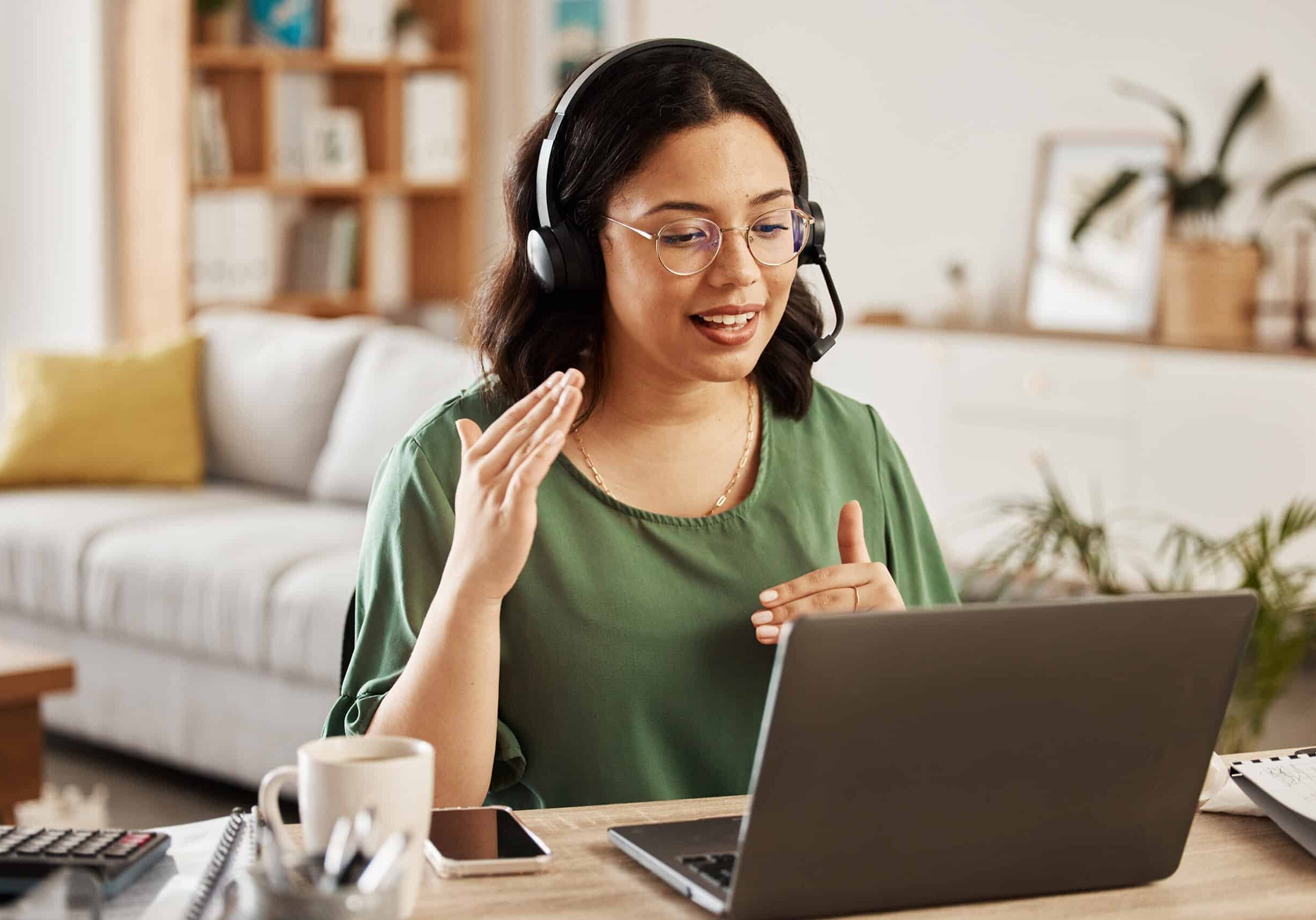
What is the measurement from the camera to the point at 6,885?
3.19ft

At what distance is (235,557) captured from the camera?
11.0 ft

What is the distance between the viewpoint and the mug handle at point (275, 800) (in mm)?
958

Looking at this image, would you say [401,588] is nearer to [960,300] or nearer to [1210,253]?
[1210,253]

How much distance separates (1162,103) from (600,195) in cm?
365

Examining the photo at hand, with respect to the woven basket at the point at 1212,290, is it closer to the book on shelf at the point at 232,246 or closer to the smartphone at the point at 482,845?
the book on shelf at the point at 232,246

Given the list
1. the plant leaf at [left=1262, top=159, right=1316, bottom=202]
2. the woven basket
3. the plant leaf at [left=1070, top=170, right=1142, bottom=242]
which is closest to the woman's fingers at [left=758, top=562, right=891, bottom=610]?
the woven basket

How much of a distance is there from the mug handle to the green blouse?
364mm

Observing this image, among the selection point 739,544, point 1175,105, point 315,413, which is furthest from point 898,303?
point 739,544

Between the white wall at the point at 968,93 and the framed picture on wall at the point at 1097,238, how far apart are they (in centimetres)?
7

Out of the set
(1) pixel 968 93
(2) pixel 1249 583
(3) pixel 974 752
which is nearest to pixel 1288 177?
(1) pixel 968 93

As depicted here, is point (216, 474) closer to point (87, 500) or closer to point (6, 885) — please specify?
point (87, 500)

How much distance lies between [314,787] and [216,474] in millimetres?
3460

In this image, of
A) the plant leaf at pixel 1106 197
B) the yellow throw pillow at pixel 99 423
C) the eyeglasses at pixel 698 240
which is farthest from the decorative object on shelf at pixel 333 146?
the eyeglasses at pixel 698 240

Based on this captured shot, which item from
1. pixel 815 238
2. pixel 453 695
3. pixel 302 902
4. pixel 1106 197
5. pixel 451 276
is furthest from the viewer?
pixel 451 276
